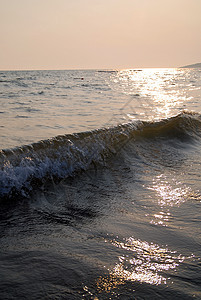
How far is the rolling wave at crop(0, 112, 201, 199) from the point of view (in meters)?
4.46

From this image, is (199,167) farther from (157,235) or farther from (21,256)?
(21,256)

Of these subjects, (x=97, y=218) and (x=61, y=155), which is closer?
(x=97, y=218)

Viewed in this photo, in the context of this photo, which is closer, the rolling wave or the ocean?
the ocean

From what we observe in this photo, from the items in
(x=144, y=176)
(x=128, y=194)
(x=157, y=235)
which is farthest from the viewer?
(x=144, y=176)

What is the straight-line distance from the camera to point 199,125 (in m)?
10.1

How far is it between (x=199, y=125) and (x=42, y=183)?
23.3ft

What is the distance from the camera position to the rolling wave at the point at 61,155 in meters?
4.46

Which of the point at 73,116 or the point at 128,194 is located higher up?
the point at 73,116

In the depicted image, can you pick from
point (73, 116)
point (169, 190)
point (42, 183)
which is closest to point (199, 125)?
point (73, 116)

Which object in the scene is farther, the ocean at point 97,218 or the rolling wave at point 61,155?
the rolling wave at point 61,155

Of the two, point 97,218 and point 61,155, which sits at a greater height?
point 61,155

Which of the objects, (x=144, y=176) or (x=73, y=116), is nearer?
(x=144, y=176)

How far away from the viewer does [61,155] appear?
219 inches

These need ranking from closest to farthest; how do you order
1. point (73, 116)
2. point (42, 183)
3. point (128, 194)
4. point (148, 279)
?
point (148, 279)
point (128, 194)
point (42, 183)
point (73, 116)
